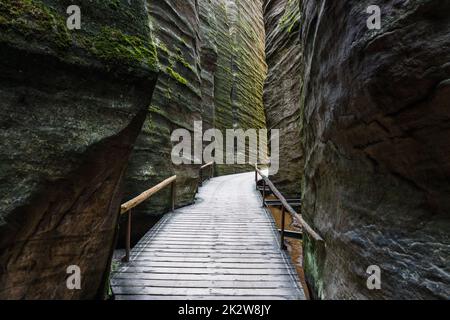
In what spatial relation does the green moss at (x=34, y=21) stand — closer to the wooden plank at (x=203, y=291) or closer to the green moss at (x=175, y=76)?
the wooden plank at (x=203, y=291)

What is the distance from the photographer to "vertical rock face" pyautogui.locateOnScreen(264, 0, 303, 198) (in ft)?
32.5

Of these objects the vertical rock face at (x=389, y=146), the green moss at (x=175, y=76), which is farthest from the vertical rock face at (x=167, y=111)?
the vertical rock face at (x=389, y=146)

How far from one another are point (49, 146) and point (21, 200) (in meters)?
0.48

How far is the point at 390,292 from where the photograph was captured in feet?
6.91

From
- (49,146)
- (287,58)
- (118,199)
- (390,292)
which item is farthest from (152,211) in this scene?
(287,58)

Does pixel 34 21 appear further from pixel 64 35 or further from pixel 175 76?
pixel 175 76

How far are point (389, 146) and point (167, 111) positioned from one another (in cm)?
621

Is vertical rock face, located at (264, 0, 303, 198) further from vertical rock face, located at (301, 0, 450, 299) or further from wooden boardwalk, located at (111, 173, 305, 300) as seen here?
vertical rock face, located at (301, 0, 450, 299)

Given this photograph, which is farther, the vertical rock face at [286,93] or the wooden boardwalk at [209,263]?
the vertical rock face at [286,93]

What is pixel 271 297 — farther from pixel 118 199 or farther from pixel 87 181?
pixel 87 181

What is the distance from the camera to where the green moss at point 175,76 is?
759 centimetres

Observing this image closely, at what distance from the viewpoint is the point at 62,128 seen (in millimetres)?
2172

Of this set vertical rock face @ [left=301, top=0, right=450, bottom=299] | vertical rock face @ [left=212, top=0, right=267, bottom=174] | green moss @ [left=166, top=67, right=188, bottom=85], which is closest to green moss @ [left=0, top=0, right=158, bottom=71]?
vertical rock face @ [left=301, top=0, right=450, bottom=299]

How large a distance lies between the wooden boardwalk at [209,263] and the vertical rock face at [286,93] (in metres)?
3.68
